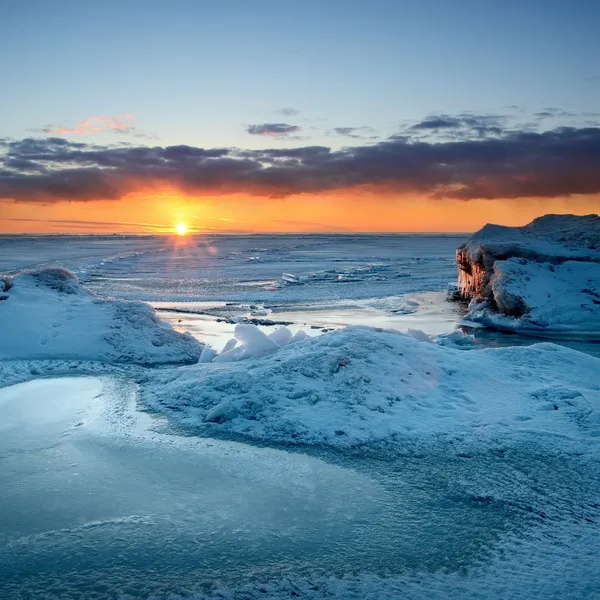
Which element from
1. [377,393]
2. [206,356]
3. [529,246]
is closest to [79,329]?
[206,356]

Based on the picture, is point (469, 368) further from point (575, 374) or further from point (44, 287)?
point (44, 287)

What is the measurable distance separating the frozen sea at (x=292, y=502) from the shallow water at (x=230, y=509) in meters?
0.02

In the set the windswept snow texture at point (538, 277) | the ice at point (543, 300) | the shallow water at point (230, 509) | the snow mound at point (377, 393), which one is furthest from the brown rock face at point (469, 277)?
the shallow water at point (230, 509)

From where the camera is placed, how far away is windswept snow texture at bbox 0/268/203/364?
10.0 m

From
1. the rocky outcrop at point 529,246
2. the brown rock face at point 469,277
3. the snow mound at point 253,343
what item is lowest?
the snow mound at point 253,343

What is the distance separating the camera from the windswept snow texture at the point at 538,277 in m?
14.9

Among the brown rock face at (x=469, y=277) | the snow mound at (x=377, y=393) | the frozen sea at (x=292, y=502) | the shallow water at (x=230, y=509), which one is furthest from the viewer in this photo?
the brown rock face at (x=469, y=277)

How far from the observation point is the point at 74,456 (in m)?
5.68

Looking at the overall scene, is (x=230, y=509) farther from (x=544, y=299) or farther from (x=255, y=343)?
(x=544, y=299)

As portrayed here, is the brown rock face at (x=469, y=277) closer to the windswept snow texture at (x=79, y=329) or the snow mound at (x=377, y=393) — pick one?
the snow mound at (x=377, y=393)

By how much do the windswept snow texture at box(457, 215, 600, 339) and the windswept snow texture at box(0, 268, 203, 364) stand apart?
901 cm

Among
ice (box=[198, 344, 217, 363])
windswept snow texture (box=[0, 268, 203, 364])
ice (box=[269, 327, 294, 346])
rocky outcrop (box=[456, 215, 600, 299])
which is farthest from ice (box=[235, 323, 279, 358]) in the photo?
rocky outcrop (box=[456, 215, 600, 299])

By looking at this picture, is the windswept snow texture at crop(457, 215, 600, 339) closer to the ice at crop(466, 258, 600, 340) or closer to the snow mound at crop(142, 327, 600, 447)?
the ice at crop(466, 258, 600, 340)

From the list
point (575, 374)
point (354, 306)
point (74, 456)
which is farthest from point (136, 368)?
point (354, 306)
